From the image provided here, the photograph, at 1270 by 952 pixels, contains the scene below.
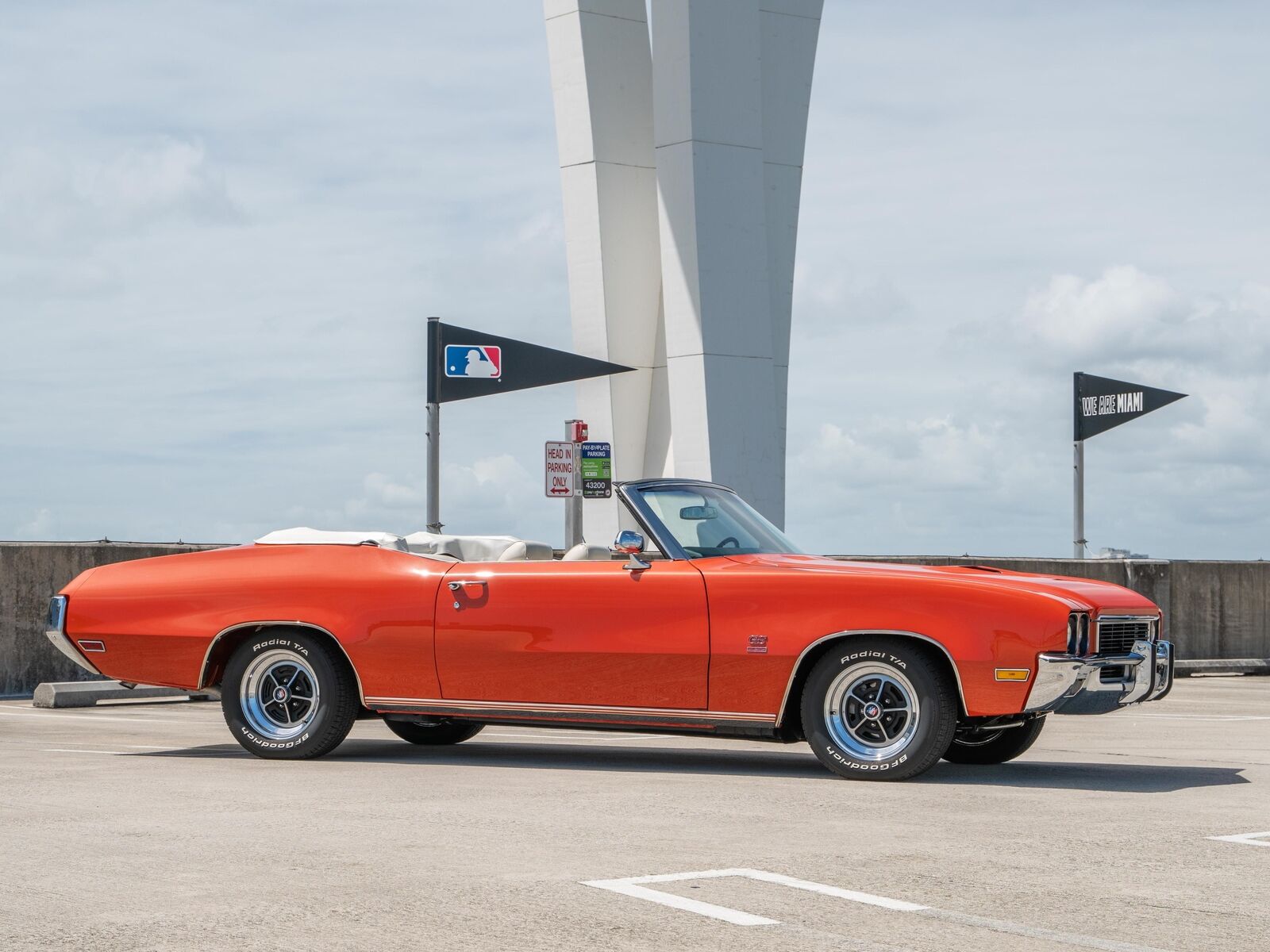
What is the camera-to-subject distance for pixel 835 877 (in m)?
5.79

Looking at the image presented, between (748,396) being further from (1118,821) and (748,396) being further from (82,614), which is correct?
(1118,821)

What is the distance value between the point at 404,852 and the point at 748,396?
14.4 m

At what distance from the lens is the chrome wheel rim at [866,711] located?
28.3 ft

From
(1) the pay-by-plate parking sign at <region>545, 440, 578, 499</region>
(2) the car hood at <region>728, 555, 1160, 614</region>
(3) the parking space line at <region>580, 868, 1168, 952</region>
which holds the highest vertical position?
(1) the pay-by-plate parking sign at <region>545, 440, 578, 499</region>

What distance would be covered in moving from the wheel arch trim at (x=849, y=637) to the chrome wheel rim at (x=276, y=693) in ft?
9.06

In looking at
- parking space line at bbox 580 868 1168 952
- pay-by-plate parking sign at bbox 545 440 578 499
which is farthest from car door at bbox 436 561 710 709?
pay-by-plate parking sign at bbox 545 440 578 499

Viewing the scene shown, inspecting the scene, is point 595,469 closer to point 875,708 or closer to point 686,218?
point 686,218

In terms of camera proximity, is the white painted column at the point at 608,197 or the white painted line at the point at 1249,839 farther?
the white painted column at the point at 608,197

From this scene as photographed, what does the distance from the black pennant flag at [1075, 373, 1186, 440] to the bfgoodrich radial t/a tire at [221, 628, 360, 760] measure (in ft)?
48.4

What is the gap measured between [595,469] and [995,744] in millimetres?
11074

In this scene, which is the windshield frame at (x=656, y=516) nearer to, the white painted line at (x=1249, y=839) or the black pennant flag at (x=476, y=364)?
the white painted line at (x=1249, y=839)

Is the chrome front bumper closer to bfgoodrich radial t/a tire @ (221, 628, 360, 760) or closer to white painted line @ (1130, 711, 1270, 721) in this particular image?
bfgoodrich radial t/a tire @ (221, 628, 360, 760)

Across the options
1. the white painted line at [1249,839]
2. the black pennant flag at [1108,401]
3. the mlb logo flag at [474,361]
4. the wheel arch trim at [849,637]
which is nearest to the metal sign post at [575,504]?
the mlb logo flag at [474,361]

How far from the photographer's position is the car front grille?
28.1 ft
